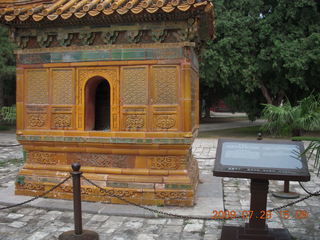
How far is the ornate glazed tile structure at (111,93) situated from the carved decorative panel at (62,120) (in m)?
0.02

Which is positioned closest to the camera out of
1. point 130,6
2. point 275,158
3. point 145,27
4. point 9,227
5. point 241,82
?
point 275,158

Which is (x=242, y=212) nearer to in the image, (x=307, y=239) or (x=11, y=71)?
(x=307, y=239)

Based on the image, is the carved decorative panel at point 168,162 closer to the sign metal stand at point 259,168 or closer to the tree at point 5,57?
the sign metal stand at point 259,168

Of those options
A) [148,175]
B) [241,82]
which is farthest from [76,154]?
[241,82]

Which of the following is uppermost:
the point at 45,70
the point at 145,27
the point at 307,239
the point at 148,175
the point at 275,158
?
the point at 145,27

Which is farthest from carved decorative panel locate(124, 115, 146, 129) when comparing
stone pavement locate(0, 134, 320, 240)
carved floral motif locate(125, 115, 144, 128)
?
stone pavement locate(0, 134, 320, 240)

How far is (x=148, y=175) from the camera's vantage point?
6855 millimetres

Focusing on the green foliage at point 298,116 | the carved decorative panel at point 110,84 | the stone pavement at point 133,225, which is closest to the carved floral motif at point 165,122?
the carved decorative panel at point 110,84

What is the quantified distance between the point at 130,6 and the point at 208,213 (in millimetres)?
3946

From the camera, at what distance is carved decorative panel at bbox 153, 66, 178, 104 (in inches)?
265

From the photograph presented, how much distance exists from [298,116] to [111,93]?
350 centimetres

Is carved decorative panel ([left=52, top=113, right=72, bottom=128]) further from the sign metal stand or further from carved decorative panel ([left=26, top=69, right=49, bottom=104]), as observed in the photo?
the sign metal stand

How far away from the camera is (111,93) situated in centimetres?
699

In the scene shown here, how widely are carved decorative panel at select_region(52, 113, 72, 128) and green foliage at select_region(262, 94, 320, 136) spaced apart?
Answer: 400 centimetres
